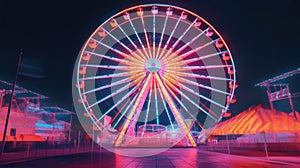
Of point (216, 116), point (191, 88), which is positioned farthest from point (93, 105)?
point (216, 116)

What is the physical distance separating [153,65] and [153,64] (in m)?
0.14

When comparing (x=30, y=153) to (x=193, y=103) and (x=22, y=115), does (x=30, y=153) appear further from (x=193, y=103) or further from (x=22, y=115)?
(x=22, y=115)

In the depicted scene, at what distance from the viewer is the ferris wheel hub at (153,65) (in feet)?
69.3

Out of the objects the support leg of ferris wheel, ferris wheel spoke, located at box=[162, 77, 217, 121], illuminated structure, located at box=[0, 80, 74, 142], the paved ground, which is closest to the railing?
the paved ground

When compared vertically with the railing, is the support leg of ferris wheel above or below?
above

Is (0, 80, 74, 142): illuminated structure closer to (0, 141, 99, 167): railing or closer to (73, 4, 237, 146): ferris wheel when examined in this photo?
(0, 141, 99, 167): railing

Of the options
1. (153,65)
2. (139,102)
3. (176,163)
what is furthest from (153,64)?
(176,163)

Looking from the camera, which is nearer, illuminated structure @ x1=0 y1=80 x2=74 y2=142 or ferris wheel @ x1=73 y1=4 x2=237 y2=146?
ferris wheel @ x1=73 y1=4 x2=237 y2=146

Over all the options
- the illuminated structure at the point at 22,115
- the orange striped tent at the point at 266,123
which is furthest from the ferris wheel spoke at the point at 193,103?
the illuminated structure at the point at 22,115

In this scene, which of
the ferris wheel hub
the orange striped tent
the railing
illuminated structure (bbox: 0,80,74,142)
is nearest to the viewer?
the orange striped tent

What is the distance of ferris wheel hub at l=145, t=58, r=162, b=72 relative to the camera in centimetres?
2111

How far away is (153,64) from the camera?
2128 cm

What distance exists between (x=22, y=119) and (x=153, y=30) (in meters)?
25.7

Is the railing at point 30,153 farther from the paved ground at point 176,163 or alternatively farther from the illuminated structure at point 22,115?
the illuminated structure at point 22,115
